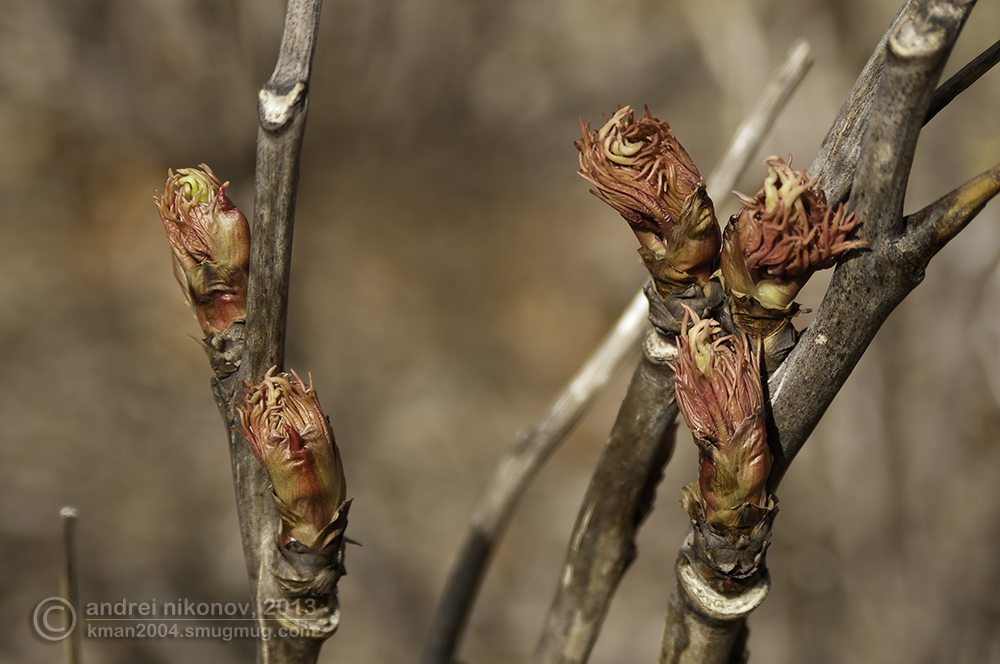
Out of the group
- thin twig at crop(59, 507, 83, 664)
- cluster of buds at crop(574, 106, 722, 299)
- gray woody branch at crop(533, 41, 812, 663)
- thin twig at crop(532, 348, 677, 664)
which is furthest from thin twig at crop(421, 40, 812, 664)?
thin twig at crop(59, 507, 83, 664)

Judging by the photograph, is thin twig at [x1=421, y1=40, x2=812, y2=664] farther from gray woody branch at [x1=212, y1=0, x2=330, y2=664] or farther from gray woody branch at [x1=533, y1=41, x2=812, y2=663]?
gray woody branch at [x1=212, y1=0, x2=330, y2=664]

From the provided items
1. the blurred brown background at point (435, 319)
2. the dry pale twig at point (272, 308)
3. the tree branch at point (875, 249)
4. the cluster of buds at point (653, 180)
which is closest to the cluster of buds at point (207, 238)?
the dry pale twig at point (272, 308)

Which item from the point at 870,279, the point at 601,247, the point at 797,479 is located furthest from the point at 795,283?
the point at 601,247

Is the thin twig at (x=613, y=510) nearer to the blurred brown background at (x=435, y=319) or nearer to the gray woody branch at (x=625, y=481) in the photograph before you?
the gray woody branch at (x=625, y=481)

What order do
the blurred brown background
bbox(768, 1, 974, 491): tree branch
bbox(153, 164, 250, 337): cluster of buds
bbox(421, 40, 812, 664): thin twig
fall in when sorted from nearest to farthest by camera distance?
1. bbox(768, 1, 974, 491): tree branch
2. bbox(153, 164, 250, 337): cluster of buds
3. bbox(421, 40, 812, 664): thin twig
4. the blurred brown background

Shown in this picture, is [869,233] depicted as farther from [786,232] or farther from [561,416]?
[561,416]

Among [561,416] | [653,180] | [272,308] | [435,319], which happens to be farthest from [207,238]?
[435,319]
